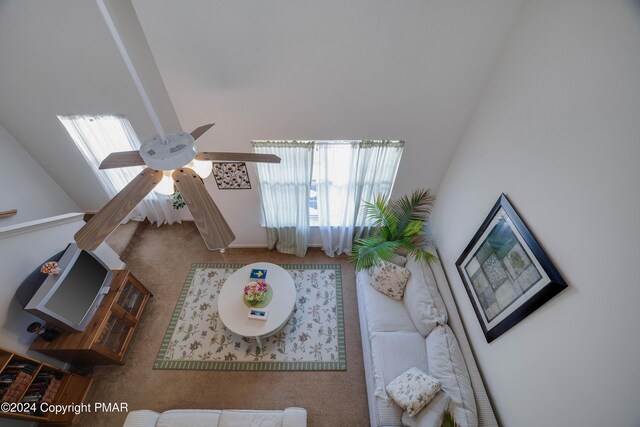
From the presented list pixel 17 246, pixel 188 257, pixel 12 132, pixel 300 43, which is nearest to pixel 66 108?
pixel 12 132

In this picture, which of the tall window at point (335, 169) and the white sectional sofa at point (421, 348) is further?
the tall window at point (335, 169)

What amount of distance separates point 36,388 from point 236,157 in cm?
300

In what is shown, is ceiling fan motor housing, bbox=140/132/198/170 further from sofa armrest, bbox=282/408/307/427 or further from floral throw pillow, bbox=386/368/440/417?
floral throw pillow, bbox=386/368/440/417

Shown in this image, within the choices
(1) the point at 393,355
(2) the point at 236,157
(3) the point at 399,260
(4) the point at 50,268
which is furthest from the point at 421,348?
(4) the point at 50,268

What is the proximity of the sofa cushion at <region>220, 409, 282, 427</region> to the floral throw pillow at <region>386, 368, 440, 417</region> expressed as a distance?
995mm

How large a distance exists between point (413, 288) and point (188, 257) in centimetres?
318

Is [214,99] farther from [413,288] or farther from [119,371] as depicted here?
[119,371]

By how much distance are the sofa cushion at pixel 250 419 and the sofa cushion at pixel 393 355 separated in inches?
35.2

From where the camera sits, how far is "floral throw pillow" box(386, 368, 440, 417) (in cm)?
221

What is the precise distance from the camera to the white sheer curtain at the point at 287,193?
3.04m

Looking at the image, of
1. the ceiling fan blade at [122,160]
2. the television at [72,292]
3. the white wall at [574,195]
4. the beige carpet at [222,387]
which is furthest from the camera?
the beige carpet at [222,387]

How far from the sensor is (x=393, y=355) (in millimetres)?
2643

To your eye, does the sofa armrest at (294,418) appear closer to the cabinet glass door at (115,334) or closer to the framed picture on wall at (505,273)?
the framed picture on wall at (505,273)

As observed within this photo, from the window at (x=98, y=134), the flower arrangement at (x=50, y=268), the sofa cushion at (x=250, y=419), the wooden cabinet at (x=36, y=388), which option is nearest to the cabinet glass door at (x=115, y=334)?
the wooden cabinet at (x=36, y=388)
